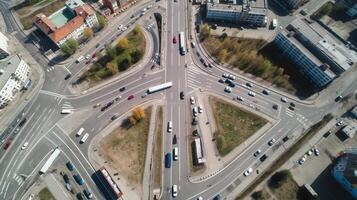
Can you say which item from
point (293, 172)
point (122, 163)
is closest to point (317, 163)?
point (293, 172)

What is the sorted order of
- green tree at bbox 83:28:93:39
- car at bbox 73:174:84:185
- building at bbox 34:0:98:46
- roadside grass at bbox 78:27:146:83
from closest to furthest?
car at bbox 73:174:84:185, roadside grass at bbox 78:27:146:83, building at bbox 34:0:98:46, green tree at bbox 83:28:93:39

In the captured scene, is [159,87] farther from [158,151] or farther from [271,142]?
[271,142]

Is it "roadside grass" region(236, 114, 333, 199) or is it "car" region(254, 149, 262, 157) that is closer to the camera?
"roadside grass" region(236, 114, 333, 199)

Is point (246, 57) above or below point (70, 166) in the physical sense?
above

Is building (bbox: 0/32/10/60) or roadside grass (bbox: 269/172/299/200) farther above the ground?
building (bbox: 0/32/10/60)

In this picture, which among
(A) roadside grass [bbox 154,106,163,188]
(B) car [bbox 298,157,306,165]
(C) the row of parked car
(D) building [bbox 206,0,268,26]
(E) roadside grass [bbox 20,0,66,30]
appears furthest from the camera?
(E) roadside grass [bbox 20,0,66,30]

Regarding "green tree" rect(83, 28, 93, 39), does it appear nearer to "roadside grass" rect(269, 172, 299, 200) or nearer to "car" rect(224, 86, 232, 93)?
"car" rect(224, 86, 232, 93)

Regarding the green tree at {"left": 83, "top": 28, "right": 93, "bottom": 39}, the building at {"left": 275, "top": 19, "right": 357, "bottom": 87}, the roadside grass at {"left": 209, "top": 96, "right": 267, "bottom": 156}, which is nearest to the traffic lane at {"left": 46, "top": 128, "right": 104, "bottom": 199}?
the green tree at {"left": 83, "top": 28, "right": 93, "bottom": 39}

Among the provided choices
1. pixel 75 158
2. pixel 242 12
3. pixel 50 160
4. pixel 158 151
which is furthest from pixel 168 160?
pixel 242 12

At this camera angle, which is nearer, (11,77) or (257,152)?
(257,152)
